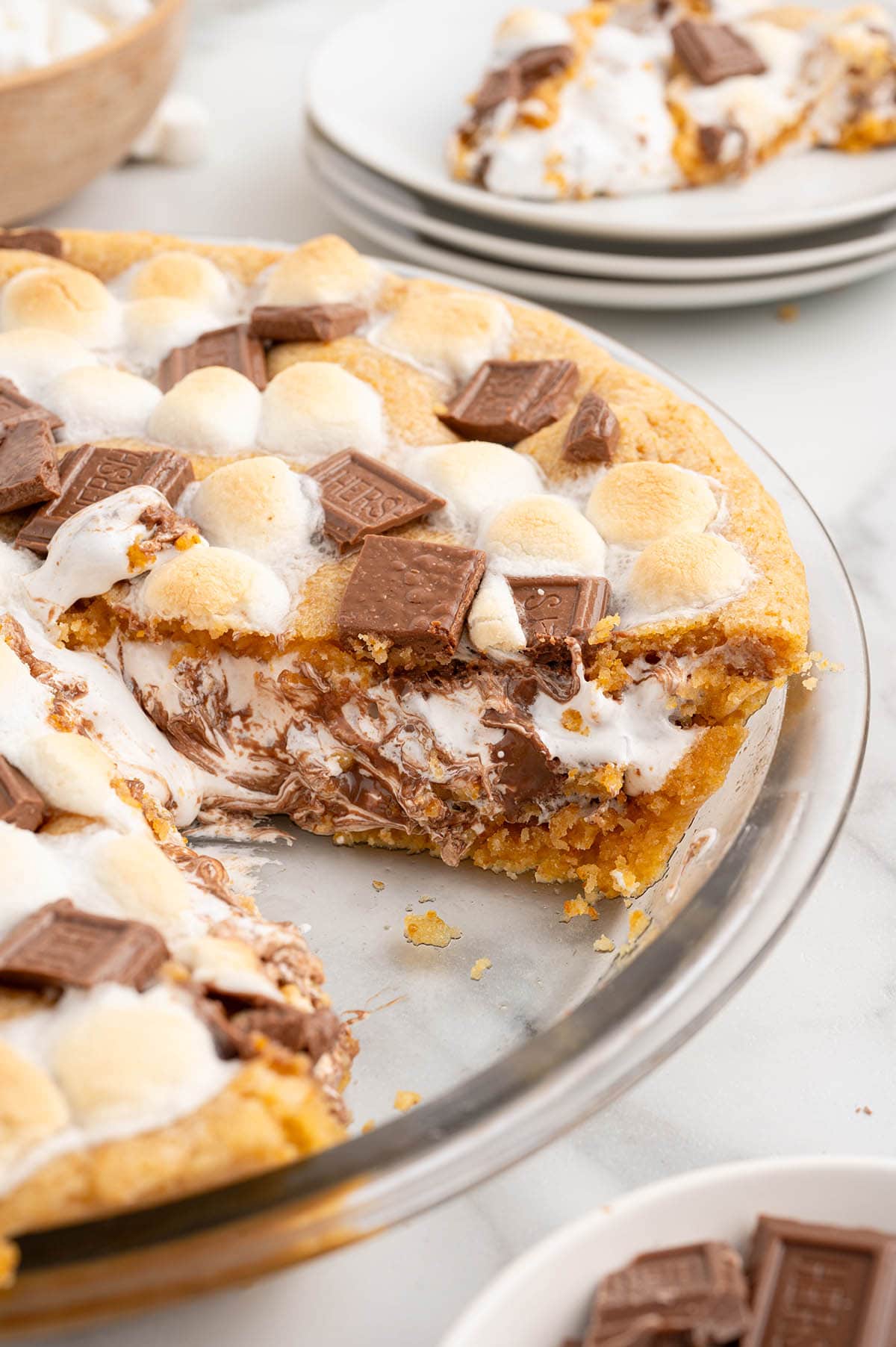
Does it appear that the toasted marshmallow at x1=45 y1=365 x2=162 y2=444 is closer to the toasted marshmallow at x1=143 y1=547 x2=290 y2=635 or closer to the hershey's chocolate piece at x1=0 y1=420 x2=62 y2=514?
the hershey's chocolate piece at x1=0 y1=420 x2=62 y2=514

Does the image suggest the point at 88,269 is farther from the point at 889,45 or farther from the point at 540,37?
the point at 889,45

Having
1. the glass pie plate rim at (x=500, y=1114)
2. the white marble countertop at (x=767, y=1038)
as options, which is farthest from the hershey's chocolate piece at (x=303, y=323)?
the glass pie plate rim at (x=500, y=1114)

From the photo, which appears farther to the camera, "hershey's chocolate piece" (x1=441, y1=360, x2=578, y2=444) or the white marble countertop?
"hershey's chocolate piece" (x1=441, y1=360, x2=578, y2=444)

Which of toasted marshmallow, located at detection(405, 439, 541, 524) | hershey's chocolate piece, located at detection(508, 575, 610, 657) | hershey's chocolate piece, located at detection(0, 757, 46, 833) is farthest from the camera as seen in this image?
toasted marshmallow, located at detection(405, 439, 541, 524)

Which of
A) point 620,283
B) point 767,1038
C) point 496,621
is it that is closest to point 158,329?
point 496,621

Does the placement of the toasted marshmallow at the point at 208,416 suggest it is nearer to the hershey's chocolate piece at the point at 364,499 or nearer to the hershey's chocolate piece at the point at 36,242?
the hershey's chocolate piece at the point at 364,499

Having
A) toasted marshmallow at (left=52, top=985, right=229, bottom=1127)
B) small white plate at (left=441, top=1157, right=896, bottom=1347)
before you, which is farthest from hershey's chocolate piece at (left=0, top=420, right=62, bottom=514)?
small white plate at (left=441, top=1157, right=896, bottom=1347)
